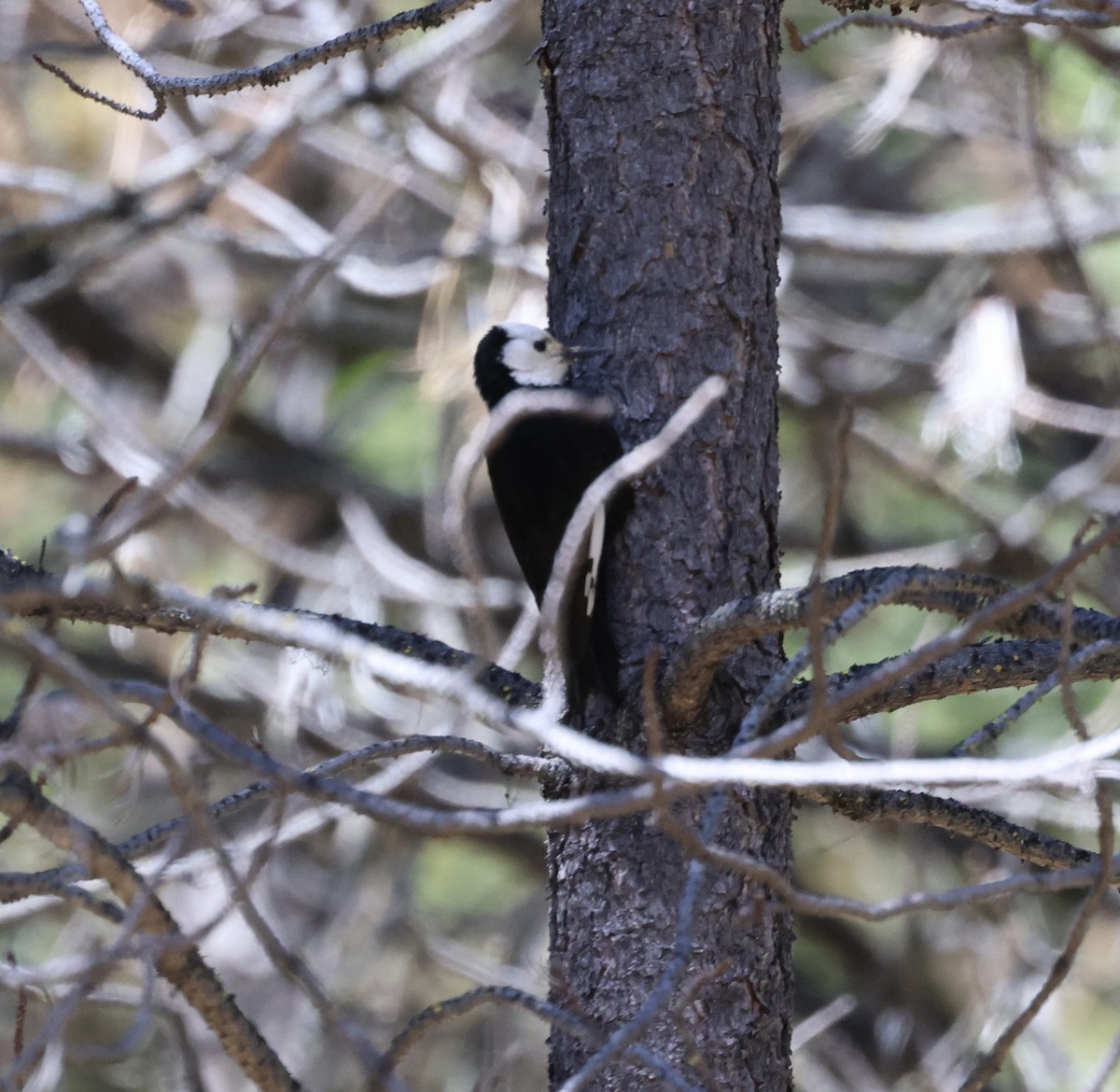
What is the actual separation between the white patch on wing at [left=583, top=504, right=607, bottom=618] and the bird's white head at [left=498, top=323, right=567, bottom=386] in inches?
12.0

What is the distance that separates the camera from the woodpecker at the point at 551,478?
92.1 inches

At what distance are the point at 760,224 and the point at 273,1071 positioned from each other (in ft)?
5.05

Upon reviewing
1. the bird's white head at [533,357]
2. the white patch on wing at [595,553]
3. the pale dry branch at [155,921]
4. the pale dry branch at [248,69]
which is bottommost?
the pale dry branch at [155,921]

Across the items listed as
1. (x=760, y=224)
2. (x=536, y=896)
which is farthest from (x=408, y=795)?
(x=760, y=224)

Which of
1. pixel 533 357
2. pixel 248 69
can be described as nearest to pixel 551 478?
pixel 533 357

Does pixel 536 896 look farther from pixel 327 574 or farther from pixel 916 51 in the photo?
pixel 916 51

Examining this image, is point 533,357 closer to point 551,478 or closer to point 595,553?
point 551,478

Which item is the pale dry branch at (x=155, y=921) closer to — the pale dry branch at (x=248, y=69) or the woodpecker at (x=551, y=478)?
the woodpecker at (x=551, y=478)

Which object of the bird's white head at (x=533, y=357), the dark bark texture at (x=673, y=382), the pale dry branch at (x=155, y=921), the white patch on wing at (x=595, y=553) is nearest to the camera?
the pale dry branch at (x=155, y=921)

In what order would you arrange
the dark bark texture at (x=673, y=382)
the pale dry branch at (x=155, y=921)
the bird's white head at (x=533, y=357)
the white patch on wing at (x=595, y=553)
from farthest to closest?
the bird's white head at (x=533, y=357)
the white patch on wing at (x=595, y=553)
the dark bark texture at (x=673, y=382)
the pale dry branch at (x=155, y=921)

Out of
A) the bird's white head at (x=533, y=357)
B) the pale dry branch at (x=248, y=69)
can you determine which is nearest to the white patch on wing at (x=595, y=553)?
the bird's white head at (x=533, y=357)

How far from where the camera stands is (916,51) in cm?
524

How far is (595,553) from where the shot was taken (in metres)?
2.47

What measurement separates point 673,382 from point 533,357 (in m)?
0.45
